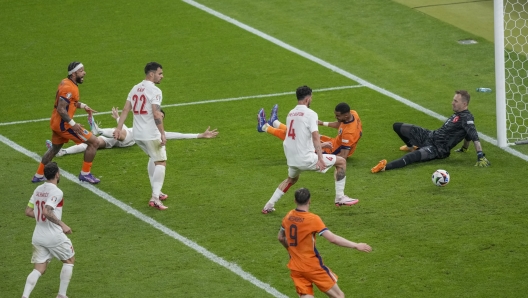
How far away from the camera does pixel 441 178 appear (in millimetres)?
14789

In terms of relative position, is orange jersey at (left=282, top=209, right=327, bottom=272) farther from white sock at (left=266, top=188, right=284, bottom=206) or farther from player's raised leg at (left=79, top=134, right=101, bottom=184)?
player's raised leg at (left=79, top=134, right=101, bottom=184)

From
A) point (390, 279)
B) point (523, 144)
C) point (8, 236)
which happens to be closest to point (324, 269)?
point (390, 279)

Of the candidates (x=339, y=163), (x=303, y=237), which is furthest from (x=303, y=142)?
(x=303, y=237)

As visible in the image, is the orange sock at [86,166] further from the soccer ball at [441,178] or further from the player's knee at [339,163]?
the soccer ball at [441,178]

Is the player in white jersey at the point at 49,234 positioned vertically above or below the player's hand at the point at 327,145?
above

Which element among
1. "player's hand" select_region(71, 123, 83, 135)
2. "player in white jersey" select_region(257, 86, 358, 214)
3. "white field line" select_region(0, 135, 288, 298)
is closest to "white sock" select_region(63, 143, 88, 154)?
"white field line" select_region(0, 135, 288, 298)

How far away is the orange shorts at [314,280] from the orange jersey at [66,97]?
627 centimetres

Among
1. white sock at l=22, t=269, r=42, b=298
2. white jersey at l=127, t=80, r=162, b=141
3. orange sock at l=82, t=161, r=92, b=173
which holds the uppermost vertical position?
white jersey at l=127, t=80, r=162, b=141

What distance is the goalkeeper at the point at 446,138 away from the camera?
15.9 meters

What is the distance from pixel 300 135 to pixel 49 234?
4071 millimetres

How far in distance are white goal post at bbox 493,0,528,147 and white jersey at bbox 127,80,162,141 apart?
6456 mm

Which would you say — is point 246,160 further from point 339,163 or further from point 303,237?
point 303,237

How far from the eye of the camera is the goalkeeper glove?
1577cm

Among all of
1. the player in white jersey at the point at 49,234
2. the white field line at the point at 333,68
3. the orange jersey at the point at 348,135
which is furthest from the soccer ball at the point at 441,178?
the player in white jersey at the point at 49,234
